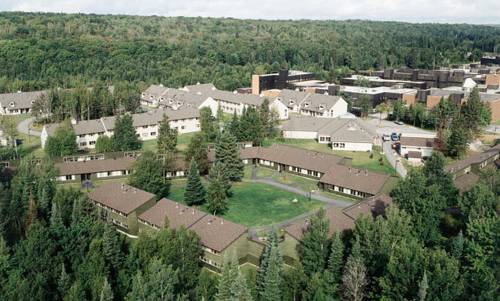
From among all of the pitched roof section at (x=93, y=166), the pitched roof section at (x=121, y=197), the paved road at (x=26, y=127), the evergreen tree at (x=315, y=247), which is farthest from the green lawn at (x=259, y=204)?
the paved road at (x=26, y=127)

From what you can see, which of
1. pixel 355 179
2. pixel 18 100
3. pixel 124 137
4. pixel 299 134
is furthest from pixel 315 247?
pixel 18 100

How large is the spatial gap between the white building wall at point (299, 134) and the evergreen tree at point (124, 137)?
2158 centimetres

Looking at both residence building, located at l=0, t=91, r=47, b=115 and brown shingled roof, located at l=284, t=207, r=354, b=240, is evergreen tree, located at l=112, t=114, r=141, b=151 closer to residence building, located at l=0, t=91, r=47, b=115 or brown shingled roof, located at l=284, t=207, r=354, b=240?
brown shingled roof, located at l=284, t=207, r=354, b=240

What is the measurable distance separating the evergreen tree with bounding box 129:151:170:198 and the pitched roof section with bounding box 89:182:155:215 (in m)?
1.40

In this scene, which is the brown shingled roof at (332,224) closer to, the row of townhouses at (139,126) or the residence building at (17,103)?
the row of townhouses at (139,126)

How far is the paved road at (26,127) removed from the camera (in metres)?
72.1

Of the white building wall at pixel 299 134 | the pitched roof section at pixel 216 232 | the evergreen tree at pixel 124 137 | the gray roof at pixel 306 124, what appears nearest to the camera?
the pitched roof section at pixel 216 232

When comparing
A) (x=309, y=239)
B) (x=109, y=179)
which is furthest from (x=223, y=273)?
(x=109, y=179)

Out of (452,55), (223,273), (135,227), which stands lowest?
(135,227)

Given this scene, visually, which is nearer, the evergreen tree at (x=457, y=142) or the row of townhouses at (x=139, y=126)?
the evergreen tree at (x=457, y=142)

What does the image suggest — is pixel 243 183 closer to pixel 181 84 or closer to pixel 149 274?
pixel 149 274

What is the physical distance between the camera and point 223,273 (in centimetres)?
2608

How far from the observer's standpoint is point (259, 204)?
4528 cm

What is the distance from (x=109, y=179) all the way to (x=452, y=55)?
135 metres
